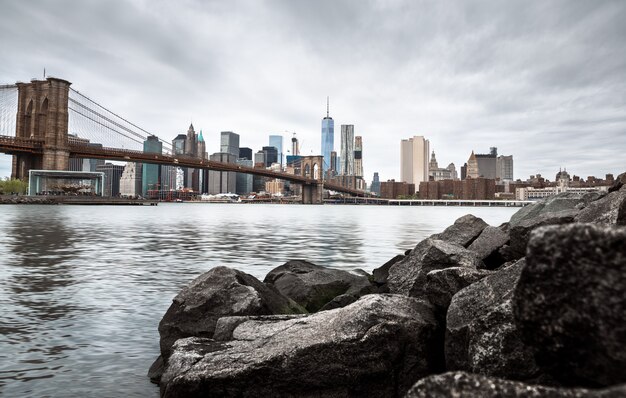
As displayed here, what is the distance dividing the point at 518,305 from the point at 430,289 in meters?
3.56

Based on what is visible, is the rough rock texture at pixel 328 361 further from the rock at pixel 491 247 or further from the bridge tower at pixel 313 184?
the bridge tower at pixel 313 184

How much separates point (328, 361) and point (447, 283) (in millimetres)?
1909

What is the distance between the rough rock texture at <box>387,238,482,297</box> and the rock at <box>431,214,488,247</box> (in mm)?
3692

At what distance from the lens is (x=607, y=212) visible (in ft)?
19.7

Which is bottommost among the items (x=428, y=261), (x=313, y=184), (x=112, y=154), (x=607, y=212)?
(x=428, y=261)

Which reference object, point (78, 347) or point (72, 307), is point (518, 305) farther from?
point (72, 307)

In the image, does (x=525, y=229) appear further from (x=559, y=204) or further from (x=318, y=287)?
(x=559, y=204)

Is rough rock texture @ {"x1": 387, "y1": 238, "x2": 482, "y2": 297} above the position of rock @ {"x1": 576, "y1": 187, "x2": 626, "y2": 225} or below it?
below

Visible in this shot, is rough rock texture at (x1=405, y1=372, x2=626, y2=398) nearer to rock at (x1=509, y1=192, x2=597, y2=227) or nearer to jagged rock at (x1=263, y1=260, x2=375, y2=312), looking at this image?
jagged rock at (x1=263, y1=260, x2=375, y2=312)

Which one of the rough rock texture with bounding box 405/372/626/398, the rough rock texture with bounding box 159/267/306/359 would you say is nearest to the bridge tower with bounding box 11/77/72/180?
the rough rock texture with bounding box 159/267/306/359

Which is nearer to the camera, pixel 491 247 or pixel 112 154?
pixel 491 247

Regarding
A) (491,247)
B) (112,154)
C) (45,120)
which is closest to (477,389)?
(491,247)

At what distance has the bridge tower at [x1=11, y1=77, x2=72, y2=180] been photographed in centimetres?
8981

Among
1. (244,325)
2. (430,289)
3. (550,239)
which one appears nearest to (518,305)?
(550,239)
